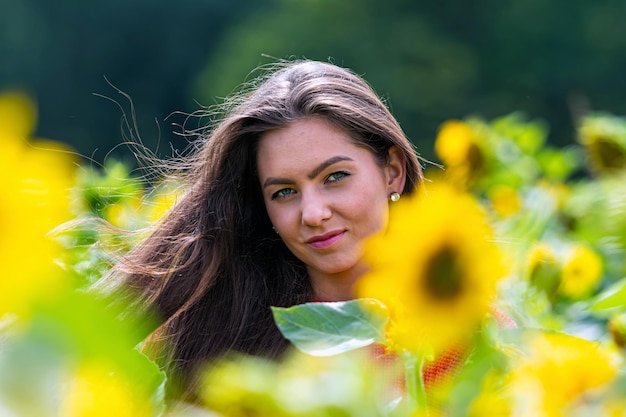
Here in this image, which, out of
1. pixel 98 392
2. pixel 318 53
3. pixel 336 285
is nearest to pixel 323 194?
pixel 336 285

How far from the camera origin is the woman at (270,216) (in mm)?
1812

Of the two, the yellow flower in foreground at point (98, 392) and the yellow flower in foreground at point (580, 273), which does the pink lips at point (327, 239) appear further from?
the yellow flower in foreground at point (98, 392)

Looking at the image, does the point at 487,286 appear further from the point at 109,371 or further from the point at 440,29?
the point at 440,29

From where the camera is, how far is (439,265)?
515 millimetres

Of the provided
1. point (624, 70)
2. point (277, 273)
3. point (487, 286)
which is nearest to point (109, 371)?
point (487, 286)

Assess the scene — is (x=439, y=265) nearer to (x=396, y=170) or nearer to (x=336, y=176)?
(x=336, y=176)

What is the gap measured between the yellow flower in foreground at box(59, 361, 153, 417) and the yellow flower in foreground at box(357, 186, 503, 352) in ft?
0.51

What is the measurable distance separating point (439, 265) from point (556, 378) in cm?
7

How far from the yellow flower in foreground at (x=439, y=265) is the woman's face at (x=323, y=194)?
3.93 feet

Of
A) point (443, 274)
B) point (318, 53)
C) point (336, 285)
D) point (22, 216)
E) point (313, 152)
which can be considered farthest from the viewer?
point (318, 53)

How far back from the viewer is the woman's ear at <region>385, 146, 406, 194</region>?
203 cm

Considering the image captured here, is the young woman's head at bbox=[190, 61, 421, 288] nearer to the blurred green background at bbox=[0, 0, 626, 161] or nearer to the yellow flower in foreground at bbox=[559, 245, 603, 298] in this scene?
the yellow flower in foreground at bbox=[559, 245, 603, 298]

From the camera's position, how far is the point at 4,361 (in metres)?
0.36

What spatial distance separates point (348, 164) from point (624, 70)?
48.5ft
